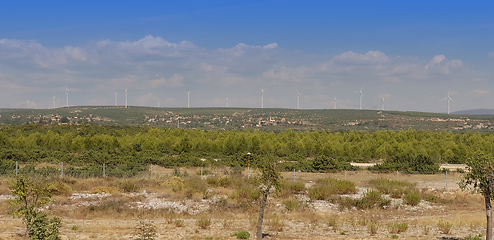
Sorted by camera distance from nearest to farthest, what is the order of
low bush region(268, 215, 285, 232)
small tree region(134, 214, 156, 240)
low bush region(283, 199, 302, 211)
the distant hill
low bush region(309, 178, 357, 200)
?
small tree region(134, 214, 156, 240), low bush region(268, 215, 285, 232), low bush region(283, 199, 302, 211), low bush region(309, 178, 357, 200), the distant hill

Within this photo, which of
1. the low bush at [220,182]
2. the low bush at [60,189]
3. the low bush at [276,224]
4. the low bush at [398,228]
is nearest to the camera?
the low bush at [398,228]

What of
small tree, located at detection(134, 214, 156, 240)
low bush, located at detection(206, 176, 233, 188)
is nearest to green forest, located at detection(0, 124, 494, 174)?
low bush, located at detection(206, 176, 233, 188)

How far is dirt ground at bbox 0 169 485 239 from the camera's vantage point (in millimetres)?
16891

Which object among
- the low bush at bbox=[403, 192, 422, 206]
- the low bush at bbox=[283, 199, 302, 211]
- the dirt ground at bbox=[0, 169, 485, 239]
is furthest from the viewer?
the low bush at bbox=[403, 192, 422, 206]

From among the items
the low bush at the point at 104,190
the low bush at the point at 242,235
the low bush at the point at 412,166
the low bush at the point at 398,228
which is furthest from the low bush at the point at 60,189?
the low bush at the point at 412,166

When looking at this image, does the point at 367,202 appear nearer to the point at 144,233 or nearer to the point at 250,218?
the point at 250,218

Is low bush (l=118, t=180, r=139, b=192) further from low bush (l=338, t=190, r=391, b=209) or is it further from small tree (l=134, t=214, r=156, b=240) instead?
low bush (l=338, t=190, r=391, b=209)

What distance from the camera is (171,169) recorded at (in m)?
40.7

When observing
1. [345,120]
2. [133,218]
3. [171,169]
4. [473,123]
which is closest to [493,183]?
[133,218]

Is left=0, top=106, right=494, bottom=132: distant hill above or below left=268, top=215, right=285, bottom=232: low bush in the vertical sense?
above

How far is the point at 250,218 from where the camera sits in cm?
1966

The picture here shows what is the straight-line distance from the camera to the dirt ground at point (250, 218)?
16891 millimetres

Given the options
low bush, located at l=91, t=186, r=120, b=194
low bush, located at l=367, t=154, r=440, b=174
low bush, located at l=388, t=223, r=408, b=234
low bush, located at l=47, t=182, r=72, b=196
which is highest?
low bush, located at l=47, t=182, r=72, b=196

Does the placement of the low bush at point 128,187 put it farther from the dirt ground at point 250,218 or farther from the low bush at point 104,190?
the dirt ground at point 250,218
